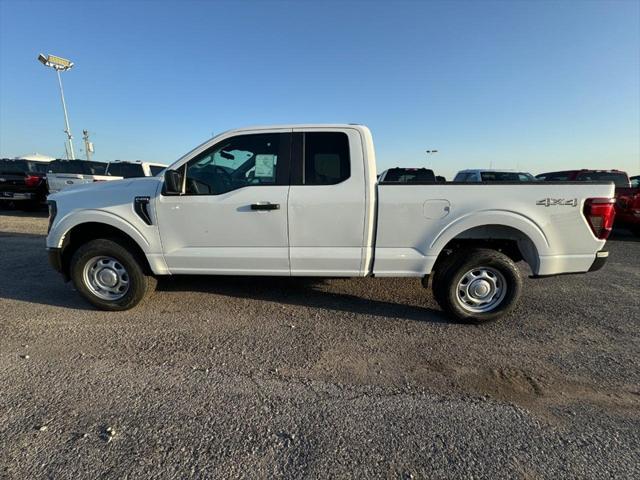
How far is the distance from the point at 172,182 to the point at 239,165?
0.72 m

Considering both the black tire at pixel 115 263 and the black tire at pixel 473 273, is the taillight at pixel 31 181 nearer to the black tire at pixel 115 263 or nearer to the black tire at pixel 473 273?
the black tire at pixel 115 263

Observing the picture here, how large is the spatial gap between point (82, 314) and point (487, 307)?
4599mm

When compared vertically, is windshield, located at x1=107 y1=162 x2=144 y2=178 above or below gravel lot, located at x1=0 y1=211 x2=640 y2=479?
above

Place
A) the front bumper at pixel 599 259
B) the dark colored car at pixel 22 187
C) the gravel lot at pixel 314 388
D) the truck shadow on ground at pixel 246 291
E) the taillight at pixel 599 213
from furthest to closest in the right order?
the dark colored car at pixel 22 187 < the truck shadow on ground at pixel 246 291 < the front bumper at pixel 599 259 < the taillight at pixel 599 213 < the gravel lot at pixel 314 388

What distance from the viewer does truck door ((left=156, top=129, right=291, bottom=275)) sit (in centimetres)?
353

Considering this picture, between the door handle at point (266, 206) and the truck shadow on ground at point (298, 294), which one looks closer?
the door handle at point (266, 206)

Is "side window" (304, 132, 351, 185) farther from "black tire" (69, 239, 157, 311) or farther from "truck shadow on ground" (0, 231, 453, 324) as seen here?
"black tire" (69, 239, 157, 311)

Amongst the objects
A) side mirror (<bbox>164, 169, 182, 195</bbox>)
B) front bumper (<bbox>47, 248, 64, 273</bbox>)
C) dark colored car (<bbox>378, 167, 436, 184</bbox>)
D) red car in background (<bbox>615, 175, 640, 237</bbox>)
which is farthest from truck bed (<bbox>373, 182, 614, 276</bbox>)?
red car in background (<bbox>615, 175, 640, 237</bbox>)

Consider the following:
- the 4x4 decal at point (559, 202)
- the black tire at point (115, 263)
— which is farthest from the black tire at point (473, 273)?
the black tire at point (115, 263)

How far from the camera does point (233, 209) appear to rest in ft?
11.6

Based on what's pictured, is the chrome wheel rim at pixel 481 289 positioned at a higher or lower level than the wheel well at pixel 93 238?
lower

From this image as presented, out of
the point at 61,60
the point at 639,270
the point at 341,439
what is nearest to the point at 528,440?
the point at 341,439

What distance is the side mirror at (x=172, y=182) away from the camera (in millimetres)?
3475

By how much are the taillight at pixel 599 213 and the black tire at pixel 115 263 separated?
190 inches
